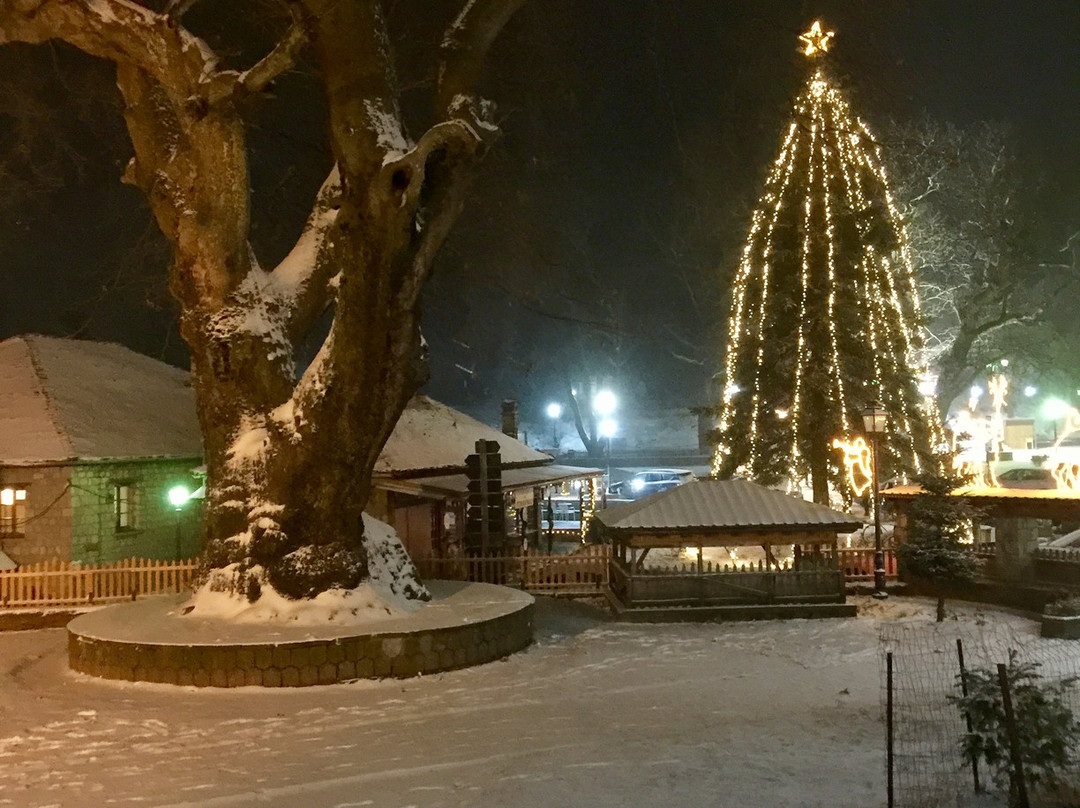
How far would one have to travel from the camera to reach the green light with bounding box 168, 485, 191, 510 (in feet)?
65.2

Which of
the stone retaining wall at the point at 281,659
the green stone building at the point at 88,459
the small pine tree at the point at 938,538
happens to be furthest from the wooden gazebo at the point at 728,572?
the green stone building at the point at 88,459

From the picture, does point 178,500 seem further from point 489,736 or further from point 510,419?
point 489,736

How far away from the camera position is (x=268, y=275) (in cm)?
1270

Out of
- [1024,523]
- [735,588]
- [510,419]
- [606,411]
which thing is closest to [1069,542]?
[1024,523]

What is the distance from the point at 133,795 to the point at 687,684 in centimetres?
594

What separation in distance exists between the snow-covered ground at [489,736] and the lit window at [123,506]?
7.55 meters

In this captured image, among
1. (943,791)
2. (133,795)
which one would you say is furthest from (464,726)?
(943,791)

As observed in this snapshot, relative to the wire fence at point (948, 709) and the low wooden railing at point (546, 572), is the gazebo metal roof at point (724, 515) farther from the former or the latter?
the wire fence at point (948, 709)

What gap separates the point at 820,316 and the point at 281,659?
1530 cm

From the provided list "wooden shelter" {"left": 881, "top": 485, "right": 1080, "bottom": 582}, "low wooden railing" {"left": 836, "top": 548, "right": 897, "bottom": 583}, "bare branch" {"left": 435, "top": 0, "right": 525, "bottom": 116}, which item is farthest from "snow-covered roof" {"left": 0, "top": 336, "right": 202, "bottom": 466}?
"wooden shelter" {"left": 881, "top": 485, "right": 1080, "bottom": 582}

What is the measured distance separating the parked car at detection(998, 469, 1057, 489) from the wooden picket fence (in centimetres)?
2831

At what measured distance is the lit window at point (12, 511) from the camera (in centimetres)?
1827

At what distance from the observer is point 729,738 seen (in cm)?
763

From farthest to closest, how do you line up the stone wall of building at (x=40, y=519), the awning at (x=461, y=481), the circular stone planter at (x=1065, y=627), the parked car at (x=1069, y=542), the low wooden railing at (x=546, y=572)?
the awning at (x=461, y=481) → the stone wall of building at (x=40, y=519) → the low wooden railing at (x=546, y=572) → the parked car at (x=1069, y=542) → the circular stone planter at (x=1065, y=627)
